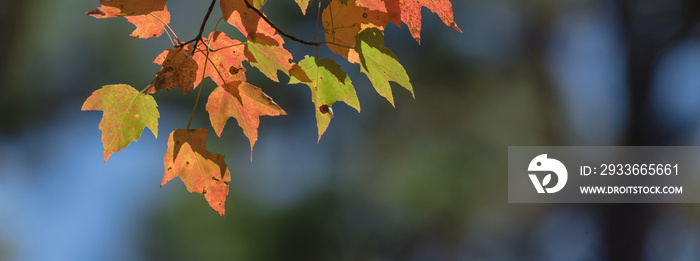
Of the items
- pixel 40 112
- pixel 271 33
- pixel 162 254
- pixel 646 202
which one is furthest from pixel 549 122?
pixel 40 112

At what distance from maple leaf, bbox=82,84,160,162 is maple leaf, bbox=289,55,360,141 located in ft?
0.67

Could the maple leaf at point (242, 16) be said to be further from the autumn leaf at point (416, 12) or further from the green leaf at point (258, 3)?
the autumn leaf at point (416, 12)

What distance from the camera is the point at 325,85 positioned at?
0.62 m

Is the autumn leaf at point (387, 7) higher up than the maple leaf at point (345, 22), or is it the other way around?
the autumn leaf at point (387, 7)

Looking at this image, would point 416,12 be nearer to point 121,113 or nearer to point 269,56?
point 269,56

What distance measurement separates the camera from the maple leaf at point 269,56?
601mm

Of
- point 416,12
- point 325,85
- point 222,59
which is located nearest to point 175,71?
point 222,59

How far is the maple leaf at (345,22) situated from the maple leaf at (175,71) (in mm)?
188

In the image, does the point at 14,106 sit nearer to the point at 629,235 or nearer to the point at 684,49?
the point at 629,235

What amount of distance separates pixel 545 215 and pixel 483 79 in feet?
4.38

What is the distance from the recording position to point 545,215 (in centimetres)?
425

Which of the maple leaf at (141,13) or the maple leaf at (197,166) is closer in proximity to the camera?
the maple leaf at (141,13)

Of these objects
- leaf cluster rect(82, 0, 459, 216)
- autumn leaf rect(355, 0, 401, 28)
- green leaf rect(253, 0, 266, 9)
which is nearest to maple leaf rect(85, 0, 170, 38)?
leaf cluster rect(82, 0, 459, 216)

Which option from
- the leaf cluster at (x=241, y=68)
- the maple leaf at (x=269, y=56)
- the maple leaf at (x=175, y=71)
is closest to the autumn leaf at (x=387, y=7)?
the leaf cluster at (x=241, y=68)
